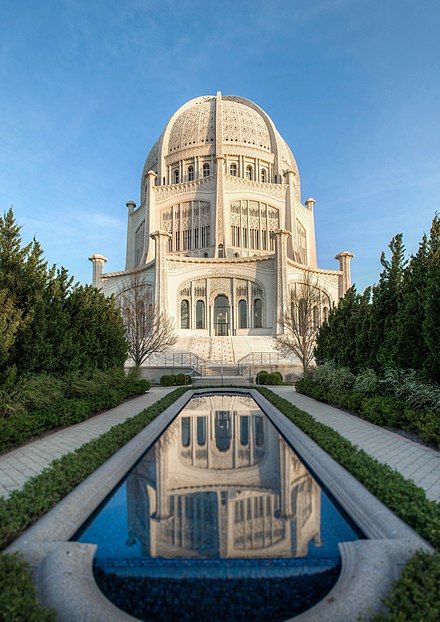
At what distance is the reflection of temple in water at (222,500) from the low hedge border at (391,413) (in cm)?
250

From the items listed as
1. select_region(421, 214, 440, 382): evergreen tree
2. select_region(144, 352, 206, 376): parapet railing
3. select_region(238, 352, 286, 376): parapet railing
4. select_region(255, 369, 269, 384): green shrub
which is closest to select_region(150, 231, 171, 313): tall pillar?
select_region(144, 352, 206, 376): parapet railing

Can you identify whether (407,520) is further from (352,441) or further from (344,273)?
(344,273)

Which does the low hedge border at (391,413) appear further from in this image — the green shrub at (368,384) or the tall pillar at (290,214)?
the tall pillar at (290,214)

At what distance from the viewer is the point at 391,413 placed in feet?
28.5

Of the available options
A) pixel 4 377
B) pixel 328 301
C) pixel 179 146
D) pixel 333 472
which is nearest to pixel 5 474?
pixel 4 377

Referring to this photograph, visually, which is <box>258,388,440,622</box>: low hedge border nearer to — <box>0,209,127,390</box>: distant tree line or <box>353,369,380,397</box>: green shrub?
<box>353,369,380,397</box>: green shrub

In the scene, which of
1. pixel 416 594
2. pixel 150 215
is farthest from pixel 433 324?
pixel 150 215

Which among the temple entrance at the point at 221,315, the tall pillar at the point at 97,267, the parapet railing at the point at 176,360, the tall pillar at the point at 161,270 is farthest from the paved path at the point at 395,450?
the tall pillar at the point at 97,267

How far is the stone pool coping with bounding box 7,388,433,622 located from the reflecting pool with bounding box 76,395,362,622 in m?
0.15

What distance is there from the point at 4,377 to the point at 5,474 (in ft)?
11.6

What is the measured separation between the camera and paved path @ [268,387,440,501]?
5.25 meters

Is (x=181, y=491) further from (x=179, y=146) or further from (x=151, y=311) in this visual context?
(x=179, y=146)

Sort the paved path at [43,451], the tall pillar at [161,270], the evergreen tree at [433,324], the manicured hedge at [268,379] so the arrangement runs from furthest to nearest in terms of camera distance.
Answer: the tall pillar at [161,270] → the manicured hedge at [268,379] → the evergreen tree at [433,324] → the paved path at [43,451]

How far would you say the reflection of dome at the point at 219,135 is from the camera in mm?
Result: 47562
